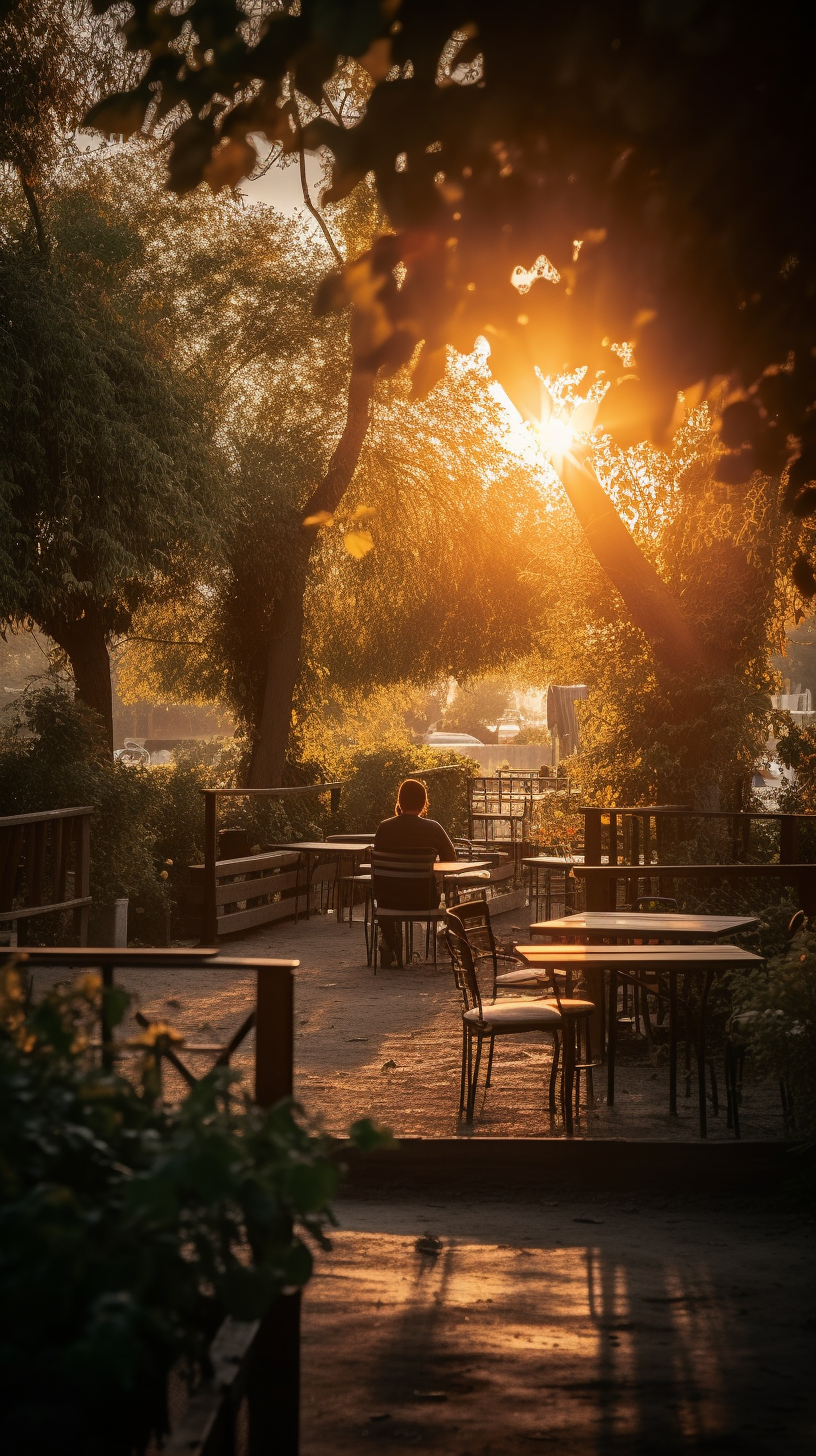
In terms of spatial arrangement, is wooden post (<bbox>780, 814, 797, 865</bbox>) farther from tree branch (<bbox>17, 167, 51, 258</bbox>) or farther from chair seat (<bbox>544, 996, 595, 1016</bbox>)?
tree branch (<bbox>17, 167, 51, 258</bbox>)

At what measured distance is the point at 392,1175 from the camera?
551cm

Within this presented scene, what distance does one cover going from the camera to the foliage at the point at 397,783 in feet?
59.4

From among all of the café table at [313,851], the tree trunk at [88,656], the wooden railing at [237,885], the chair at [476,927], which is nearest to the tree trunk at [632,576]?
the café table at [313,851]

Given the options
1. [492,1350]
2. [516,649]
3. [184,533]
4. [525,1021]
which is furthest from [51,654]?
[492,1350]

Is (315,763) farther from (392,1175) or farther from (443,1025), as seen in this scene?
(392,1175)

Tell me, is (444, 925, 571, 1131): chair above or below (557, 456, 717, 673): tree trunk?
below

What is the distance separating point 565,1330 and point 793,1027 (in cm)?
177

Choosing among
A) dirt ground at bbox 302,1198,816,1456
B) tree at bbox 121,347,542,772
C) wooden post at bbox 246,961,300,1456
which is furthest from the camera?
tree at bbox 121,347,542,772

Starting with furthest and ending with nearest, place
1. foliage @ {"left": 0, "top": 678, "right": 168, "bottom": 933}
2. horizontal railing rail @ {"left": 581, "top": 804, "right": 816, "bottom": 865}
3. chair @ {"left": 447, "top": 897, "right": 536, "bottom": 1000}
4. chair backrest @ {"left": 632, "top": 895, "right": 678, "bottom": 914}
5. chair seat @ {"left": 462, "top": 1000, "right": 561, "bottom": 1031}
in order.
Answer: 1. foliage @ {"left": 0, "top": 678, "right": 168, "bottom": 933}
2. horizontal railing rail @ {"left": 581, "top": 804, "right": 816, "bottom": 865}
3. chair backrest @ {"left": 632, "top": 895, "right": 678, "bottom": 914}
4. chair @ {"left": 447, "top": 897, "right": 536, "bottom": 1000}
5. chair seat @ {"left": 462, "top": 1000, "right": 561, "bottom": 1031}

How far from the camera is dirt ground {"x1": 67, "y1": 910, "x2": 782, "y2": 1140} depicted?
20.9 feet

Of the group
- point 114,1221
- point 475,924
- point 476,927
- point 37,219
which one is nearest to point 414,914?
point 475,924

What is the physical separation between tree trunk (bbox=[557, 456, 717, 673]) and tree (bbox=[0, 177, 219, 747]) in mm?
4112

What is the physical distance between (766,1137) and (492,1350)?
2526mm

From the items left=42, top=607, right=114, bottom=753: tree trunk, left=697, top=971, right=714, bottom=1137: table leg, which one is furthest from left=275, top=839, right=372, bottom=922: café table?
left=697, top=971, right=714, bottom=1137: table leg
